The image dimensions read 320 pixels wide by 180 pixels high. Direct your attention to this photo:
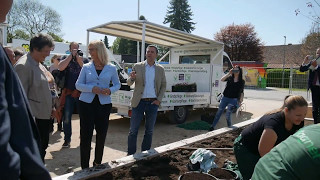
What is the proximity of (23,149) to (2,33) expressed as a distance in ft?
27.6

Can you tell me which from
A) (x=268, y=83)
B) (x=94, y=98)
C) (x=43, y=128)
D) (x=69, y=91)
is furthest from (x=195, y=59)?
(x=268, y=83)

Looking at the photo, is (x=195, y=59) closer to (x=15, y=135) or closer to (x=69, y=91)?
(x=69, y=91)

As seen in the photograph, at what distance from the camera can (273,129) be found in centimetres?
271

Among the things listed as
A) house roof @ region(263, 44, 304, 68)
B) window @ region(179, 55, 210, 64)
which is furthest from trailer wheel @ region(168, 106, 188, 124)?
house roof @ region(263, 44, 304, 68)

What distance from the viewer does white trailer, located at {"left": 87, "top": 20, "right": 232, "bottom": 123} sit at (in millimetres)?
7000

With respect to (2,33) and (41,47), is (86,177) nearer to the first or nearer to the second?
(41,47)

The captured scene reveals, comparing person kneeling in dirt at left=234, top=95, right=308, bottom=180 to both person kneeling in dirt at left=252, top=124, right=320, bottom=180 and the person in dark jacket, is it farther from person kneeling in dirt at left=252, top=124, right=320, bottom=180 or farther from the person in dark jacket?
the person in dark jacket

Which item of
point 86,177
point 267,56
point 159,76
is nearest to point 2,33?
point 159,76

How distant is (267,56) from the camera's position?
52.9 metres

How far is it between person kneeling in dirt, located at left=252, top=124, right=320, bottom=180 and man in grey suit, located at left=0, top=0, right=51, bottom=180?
1.43m

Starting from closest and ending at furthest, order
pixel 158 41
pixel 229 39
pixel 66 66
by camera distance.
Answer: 1. pixel 66 66
2. pixel 158 41
3. pixel 229 39

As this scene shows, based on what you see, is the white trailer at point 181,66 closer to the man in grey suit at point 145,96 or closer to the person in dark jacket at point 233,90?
the person in dark jacket at point 233,90

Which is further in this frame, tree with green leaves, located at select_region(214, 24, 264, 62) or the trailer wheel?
tree with green leaves, located at select_region(214, 24, 264, 62)

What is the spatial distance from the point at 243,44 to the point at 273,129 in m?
39.2
